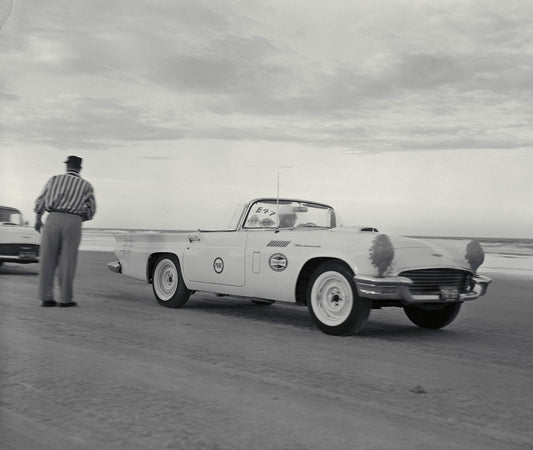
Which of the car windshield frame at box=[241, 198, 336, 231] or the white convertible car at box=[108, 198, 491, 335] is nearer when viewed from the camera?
the white convertible car at box=[108, 198, 491, 335]

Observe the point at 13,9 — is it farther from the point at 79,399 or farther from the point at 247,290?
the point at 247,290

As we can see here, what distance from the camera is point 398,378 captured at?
415cm

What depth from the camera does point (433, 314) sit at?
6.68 meters

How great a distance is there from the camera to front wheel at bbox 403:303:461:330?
259 inches

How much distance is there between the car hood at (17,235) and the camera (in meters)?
12.4

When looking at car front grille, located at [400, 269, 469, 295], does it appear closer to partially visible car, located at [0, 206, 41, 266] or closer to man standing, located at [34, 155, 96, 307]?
man standing, located at [34, 155, 96, 307]

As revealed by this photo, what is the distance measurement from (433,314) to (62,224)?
428 cm

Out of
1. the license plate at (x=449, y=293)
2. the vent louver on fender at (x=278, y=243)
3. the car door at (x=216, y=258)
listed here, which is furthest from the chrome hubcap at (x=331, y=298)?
the car door at (x=216, y=258)

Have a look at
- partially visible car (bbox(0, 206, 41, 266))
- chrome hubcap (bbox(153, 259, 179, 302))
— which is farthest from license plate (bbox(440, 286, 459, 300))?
partially visible car (bbox(0, 206, 41, 266))

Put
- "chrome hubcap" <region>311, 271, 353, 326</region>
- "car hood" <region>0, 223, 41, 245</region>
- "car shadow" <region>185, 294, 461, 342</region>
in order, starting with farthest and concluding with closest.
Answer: "car hood" <region>0, 223, 41, 245</region>, "car shadow" <region>185, 294, 461, 342</region>, "chrome hubcap" <region>311, 271, 353, 326</region>

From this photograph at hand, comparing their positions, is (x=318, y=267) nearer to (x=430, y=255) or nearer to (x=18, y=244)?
(x=430, y=255)

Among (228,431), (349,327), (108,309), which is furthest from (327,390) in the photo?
(108,309)

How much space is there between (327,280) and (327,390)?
237 centimetres

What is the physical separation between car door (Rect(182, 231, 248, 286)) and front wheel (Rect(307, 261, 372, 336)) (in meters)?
1.06
